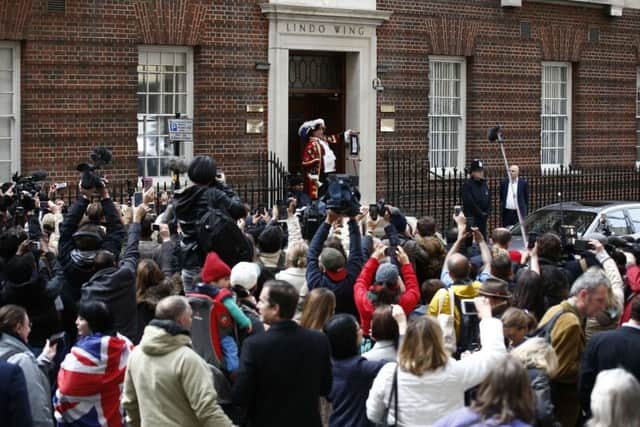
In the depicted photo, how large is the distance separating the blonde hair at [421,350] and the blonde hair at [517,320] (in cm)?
110

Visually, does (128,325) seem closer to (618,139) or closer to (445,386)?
(445,386)

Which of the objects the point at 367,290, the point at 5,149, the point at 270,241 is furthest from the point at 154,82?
the point at 367,290

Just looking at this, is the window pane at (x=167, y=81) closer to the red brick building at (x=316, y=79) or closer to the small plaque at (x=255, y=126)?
the red brick building at (x=316, y=79)

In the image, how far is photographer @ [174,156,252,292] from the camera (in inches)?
370

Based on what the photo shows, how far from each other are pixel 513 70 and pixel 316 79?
481 cm

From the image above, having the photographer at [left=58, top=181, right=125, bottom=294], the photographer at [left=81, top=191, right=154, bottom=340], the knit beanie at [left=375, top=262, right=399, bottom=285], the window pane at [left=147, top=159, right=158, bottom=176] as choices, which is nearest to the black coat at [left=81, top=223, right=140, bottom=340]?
the photographer at [left=81, top=191, right=154, bottom=340]

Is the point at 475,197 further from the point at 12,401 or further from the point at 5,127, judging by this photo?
the point at 12,401

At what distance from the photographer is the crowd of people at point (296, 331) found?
6586mm

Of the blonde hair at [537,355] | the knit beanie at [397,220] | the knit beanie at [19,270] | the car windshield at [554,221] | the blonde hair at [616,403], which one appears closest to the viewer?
the blonde hair at [616,403]

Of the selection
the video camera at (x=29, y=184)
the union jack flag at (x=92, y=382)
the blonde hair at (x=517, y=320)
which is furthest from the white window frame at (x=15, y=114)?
the blonde hair at (x=517, y=320)

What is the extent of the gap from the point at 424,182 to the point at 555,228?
5996 millimetres

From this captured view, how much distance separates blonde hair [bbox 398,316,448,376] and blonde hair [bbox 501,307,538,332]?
1.10m

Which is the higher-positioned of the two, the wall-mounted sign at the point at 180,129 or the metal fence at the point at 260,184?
the wall-mounted sign at the point at 180,129

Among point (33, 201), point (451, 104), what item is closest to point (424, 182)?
point (451, 104)
